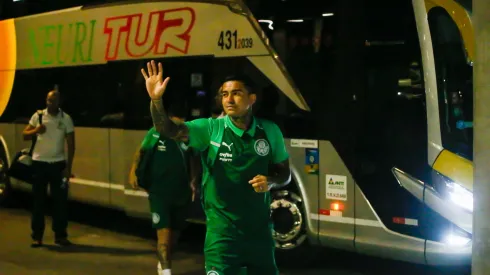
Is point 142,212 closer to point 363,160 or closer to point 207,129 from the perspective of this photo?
point 363,160

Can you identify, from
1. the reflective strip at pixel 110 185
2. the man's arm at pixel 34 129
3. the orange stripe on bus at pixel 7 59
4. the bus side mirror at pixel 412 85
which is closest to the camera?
the bus side mirror at pixel 412 85

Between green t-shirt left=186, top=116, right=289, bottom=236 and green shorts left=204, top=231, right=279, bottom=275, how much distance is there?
0.18 ft

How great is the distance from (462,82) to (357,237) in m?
1.80

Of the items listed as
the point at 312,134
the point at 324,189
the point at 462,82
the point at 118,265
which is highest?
the point at 462,82

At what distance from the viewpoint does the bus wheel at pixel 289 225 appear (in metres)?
7.92

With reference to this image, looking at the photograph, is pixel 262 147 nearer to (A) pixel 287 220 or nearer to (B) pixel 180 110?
(A) pixel 287 220

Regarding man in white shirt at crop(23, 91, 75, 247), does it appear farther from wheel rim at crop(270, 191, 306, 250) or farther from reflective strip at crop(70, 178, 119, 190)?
A: wheel rim at crop(270, 191, 306, 250)

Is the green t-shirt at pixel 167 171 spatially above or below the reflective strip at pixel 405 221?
above

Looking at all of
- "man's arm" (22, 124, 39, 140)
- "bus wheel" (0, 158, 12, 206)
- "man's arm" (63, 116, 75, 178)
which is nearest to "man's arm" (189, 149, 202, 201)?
"man's arm" (63, 116, 75, 178)

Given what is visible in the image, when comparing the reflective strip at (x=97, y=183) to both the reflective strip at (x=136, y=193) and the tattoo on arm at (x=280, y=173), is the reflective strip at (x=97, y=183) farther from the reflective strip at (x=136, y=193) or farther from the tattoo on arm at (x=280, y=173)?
the tattoo on arm at (x=280, y=173)

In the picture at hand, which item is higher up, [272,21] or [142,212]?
[272,21]

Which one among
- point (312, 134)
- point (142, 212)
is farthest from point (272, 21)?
point (142, 212)

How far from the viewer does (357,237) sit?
24.2ft

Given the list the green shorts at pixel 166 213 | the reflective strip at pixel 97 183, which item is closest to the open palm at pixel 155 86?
the green shorts at pixel 166 213
